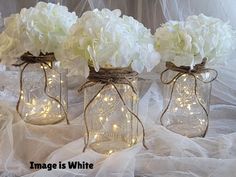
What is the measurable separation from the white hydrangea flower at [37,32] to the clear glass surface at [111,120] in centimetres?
12

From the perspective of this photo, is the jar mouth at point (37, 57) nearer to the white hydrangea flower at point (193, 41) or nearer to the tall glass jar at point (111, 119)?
the tall glass jar at point (111, 119)

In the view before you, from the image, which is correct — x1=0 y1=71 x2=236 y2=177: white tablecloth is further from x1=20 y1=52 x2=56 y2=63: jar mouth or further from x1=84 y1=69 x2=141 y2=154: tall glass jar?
x1=20 y1=52 x2=56 y2=63: jar mouth

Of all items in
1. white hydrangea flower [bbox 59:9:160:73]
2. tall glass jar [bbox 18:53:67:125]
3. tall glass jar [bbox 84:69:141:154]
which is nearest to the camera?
white hydrangea flower [bbox 59:9:160:73]

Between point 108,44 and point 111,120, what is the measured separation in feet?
0.71

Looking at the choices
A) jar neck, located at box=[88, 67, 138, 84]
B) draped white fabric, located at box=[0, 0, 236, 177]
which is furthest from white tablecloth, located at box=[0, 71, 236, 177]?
jar neck, located at box=[88, 67, 138, 84]

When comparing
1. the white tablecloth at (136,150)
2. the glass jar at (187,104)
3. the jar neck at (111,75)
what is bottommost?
the white tablecloth at (136,150)

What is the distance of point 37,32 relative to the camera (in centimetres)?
73

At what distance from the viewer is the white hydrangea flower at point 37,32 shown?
0.74 m

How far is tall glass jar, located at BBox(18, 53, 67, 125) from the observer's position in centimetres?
87

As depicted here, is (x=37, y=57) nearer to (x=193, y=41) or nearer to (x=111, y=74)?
(x=111, y=74)

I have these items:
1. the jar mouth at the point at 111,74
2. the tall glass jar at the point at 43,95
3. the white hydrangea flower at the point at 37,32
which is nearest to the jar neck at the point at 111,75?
the jar mouth at the point at 111,74

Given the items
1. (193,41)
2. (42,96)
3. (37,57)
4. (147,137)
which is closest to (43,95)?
(42,96)

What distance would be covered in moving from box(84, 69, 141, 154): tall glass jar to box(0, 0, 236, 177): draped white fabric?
0.03 m

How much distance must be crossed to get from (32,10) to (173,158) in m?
0.39
